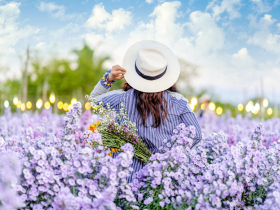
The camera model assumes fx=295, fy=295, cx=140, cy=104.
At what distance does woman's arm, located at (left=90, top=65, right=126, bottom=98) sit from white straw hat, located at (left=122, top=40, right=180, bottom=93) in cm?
9

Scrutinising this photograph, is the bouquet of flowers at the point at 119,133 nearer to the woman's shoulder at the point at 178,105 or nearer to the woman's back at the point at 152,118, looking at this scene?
the woman's back at the point at 152,118

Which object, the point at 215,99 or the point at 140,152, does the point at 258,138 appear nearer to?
the point at 140,152

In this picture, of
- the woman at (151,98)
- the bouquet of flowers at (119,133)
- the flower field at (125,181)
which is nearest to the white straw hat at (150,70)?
the woman at (151,98)

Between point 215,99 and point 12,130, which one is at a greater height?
point 215,99

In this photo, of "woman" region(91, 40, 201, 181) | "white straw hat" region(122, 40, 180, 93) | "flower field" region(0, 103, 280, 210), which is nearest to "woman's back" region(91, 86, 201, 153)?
"woman" region(91, 40, 201, 181)

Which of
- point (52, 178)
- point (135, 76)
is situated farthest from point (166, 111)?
point (52, 178)

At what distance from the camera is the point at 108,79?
2.61 meters

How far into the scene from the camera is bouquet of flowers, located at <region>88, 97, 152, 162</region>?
Result: 249 centimetres

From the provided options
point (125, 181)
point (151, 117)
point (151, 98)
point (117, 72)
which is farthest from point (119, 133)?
point (125, 181)

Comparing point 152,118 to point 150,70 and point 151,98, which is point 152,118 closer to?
point 151,98

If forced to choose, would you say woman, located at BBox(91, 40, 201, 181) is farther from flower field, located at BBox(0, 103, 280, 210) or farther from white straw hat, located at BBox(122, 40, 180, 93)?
flower field, located at BBox(0, 103, 280, 210)

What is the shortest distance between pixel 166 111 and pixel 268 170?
91 cm

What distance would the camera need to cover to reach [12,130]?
4.12 m

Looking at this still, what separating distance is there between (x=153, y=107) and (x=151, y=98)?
0.08 meters
